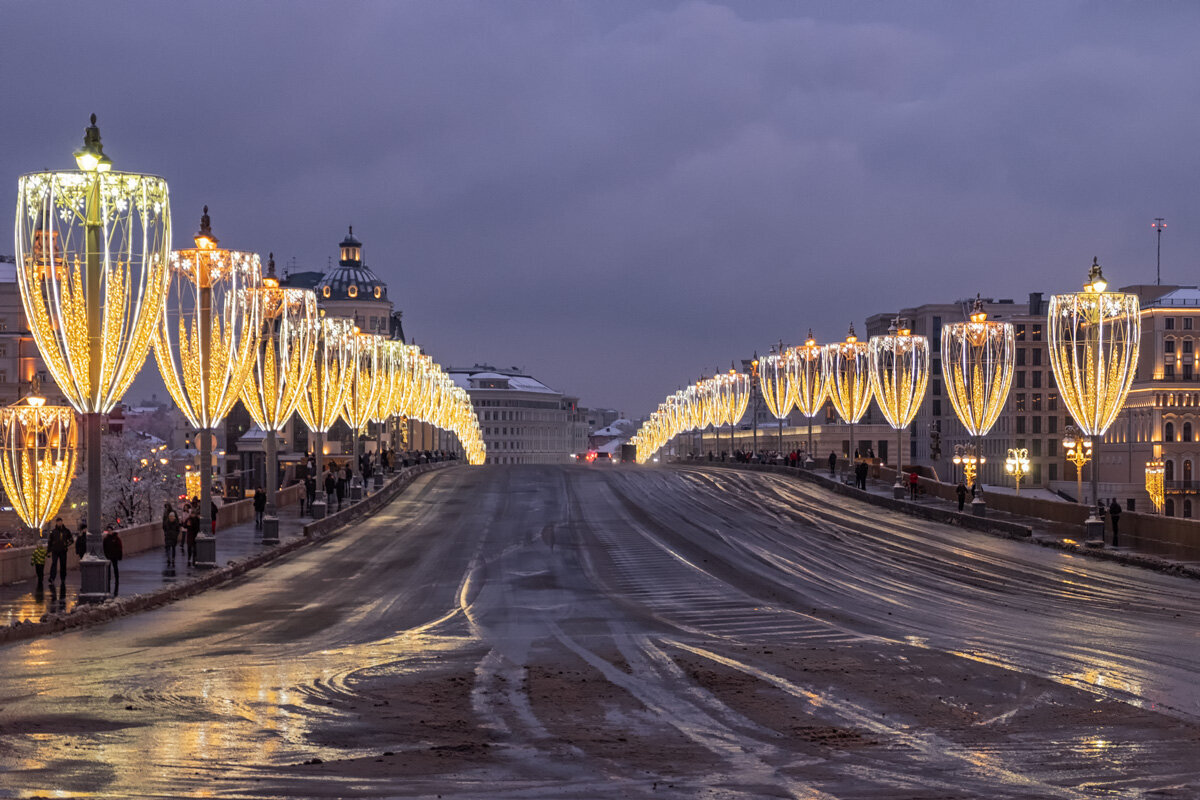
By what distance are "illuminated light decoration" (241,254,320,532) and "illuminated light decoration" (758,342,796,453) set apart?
41252 millimetres

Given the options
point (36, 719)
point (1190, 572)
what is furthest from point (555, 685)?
point (1190, 572)

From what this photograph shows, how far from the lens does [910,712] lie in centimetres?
1515

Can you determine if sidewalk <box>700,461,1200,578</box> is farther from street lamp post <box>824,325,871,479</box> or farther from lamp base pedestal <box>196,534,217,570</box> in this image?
lamp base pedestal <box>196,534,217,570</box>

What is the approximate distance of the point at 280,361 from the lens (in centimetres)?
4775

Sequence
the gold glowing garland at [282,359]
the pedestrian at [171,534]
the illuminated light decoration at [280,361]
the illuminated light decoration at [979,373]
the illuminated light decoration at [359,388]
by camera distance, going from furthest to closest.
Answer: the illuminated light decoration at [359,388], the illuminated light decoration at [979,373], the gold glowing garland at [282,359], the illuminated light decoration at [280,361], the pedestrian at [171,534]

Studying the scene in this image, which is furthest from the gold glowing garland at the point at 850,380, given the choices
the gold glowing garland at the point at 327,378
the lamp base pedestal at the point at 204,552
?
the lamp base pedestal at the point at 204,552

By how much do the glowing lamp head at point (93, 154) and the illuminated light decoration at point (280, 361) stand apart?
1821 centimetres

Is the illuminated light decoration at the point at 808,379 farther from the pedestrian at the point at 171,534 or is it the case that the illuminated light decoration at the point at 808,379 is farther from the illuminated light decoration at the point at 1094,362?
the pedestrian at the point at 171,534

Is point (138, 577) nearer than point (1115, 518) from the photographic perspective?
Yes

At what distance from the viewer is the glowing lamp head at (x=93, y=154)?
88.0 feet

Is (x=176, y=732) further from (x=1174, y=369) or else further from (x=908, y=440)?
(x=908, y=440)

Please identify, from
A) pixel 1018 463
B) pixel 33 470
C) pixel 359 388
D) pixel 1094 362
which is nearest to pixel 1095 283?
pixel 1094 362

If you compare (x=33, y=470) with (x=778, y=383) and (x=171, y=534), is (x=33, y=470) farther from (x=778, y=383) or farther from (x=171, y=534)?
(x=778, y=383)

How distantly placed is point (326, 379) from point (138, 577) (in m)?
24.2
